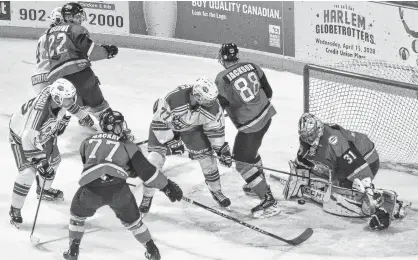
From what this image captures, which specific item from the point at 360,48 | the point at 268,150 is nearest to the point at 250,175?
the point at 268,150

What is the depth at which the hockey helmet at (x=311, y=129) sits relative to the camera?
655 centimetres

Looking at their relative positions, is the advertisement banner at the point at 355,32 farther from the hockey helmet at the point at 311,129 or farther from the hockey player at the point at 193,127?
the hockey player at the point at 193,127

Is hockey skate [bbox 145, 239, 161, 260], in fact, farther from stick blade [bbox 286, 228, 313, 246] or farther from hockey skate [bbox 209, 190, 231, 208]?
hockey skate [bbox 209, 190, 231, 208]

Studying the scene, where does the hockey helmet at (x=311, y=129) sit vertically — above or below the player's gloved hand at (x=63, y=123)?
above

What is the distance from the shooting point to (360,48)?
872 centimetres

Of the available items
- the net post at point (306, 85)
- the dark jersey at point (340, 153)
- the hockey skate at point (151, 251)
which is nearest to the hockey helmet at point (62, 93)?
the hockey skate at point (151, 251)

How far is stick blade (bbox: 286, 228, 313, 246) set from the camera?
6219 mm

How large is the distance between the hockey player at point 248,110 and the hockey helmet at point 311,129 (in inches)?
12.9

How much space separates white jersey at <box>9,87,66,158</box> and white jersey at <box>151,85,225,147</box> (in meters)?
0.65

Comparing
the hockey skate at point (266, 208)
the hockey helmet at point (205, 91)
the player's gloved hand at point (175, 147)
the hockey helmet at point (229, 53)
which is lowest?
the hockey skate at point (266, 208)

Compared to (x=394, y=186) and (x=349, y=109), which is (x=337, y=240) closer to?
(x=394, y=186)

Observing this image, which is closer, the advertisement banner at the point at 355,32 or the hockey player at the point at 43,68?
the hockey player at the point at 43,68

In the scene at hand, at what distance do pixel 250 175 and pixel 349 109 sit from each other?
1.33m

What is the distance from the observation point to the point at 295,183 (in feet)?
22.6
